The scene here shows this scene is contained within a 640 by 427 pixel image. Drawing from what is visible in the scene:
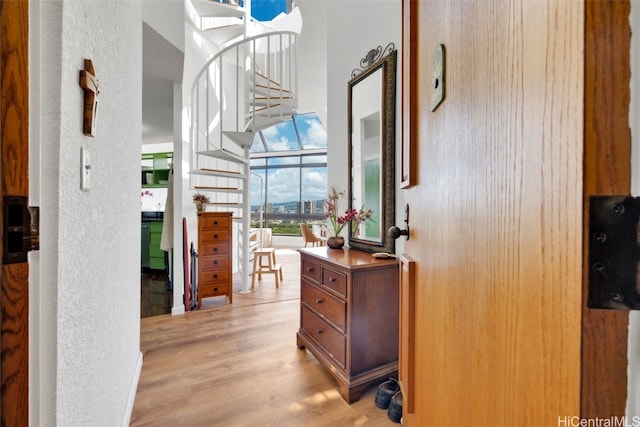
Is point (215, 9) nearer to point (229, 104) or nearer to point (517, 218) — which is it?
point (229, 104)

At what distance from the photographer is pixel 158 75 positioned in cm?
296

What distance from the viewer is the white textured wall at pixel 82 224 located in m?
0.64

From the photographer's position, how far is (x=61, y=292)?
69cm

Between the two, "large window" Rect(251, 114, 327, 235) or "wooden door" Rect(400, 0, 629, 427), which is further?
"large window" Rect(251, 114, 327, 235)

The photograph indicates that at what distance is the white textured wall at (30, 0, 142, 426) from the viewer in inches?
25.2

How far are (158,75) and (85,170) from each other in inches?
105

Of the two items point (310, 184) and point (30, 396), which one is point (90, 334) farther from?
point (310, 184)

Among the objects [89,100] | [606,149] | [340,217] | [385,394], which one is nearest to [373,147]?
[340,217]

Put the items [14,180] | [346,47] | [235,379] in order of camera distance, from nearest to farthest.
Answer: [14,180], [235,379], [346,47]

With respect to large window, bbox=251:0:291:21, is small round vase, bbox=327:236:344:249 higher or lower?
lower

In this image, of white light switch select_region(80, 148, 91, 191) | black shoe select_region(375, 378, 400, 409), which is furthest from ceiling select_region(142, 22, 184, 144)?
black shoe select_region(375, 378, 400, 409)

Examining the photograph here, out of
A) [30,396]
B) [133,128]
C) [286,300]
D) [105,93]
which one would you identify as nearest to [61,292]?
[30,396]

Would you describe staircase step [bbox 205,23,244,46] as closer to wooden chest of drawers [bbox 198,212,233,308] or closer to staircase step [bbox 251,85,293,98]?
staircase step [bbox 251,85,293,98]

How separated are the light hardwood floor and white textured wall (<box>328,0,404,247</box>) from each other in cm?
104
